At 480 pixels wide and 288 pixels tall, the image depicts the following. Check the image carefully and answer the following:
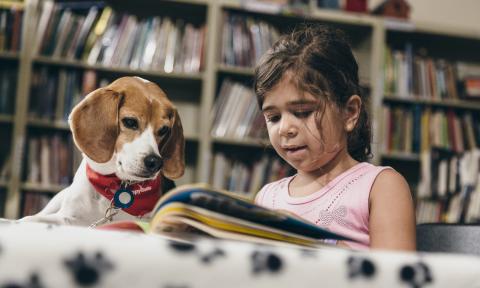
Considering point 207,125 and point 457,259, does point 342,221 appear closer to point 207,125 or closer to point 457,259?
point 457,259

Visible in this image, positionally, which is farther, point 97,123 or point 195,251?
point 97,123

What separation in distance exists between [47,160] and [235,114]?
35.2 inches

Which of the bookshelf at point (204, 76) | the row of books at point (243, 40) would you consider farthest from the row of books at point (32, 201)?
the row of books at point (243, 40)

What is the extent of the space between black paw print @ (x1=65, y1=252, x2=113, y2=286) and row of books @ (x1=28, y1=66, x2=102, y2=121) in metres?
2.29

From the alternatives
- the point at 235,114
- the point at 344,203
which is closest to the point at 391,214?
the point at 344,203

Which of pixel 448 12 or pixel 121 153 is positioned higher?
pixel 448 12

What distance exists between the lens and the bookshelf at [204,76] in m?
2.53

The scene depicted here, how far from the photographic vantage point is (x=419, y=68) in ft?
9.58

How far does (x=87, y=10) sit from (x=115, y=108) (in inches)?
80.8

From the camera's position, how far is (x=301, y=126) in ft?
3.43

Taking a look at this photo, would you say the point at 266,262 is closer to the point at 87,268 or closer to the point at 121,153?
the point at 87,268

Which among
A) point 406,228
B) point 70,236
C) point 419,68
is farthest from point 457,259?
point 419,68

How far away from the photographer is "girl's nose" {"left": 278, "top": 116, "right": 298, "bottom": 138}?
1049mm

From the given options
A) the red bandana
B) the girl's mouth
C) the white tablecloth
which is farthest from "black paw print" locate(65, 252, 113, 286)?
the girl's mouth
